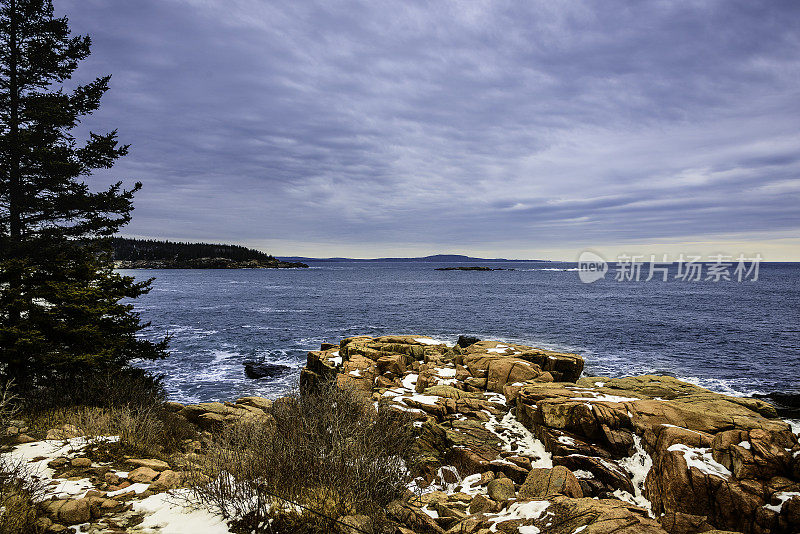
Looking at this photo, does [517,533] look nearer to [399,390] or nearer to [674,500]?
[674,500]

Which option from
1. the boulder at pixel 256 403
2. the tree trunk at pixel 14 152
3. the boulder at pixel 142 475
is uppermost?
the tree trunk at pixel 14 152

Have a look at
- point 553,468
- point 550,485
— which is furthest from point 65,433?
point 553,468

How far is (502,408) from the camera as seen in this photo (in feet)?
36.8

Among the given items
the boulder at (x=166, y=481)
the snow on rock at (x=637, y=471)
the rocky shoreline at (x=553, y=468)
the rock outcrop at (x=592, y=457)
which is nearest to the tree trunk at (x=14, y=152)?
the rocky shoreline at (x=553, y=468)

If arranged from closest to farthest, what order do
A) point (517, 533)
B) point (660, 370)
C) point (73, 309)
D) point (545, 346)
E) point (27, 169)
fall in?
point (517, 533), point (73, 309), point (27, 169), point (660, 370), point (545, 346)

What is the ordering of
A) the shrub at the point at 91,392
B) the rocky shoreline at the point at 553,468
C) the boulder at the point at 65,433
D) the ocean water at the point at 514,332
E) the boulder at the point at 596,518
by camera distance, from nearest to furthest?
1. the boulder at the point at 596,518
2. the rocky shoreline at the point at 553,468
3. the boulder at the point at 65,433
4. the shrub at the point at 91,392
5. the ocean water at the point at 514,332

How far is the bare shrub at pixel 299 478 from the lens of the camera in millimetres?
5262

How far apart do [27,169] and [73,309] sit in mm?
5814

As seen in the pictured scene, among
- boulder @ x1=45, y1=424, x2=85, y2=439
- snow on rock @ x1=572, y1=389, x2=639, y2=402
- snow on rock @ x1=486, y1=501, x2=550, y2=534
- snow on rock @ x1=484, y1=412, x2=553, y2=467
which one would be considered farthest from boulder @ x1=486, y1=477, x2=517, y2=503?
boulder @ x1=45, y1=424, x2=85, y2=439

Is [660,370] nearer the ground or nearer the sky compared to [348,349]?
nearer the ground

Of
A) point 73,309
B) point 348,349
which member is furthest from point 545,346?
point 73,309

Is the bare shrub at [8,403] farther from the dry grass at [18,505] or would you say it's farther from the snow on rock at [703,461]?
the snow on rock at [703,461]

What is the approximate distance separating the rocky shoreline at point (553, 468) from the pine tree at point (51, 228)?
4.08m

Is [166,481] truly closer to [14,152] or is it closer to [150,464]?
[150,464]
